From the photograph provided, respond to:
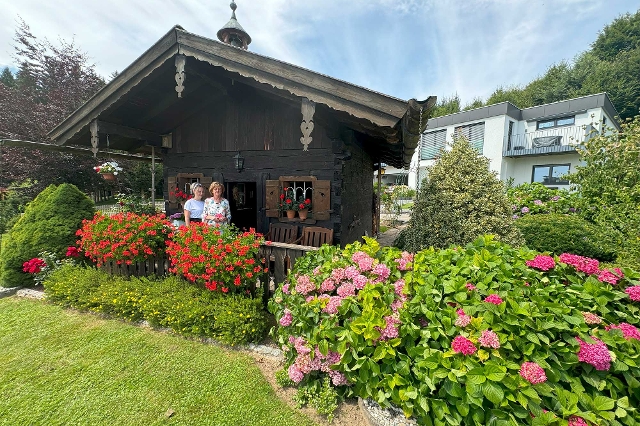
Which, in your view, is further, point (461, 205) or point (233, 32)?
point (233, 32)

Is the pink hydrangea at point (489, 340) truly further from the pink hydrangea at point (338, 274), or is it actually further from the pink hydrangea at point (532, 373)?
the pink hydrangea at point (338, 274)

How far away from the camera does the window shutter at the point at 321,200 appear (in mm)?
5426

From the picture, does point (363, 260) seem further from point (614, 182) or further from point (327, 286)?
point (614, 182)

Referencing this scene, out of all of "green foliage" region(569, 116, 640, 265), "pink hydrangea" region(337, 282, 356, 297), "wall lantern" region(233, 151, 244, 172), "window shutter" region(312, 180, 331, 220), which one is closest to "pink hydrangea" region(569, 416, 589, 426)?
"pink hydrangea" region(337, 282, 356, 297)

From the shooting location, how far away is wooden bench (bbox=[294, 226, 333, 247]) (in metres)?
5.47

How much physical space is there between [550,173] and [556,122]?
385 centimetres

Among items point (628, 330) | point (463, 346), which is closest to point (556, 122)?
point (628, 330)

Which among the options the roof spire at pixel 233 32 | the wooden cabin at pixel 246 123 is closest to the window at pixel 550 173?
the wooden cabin at pixel 246 123

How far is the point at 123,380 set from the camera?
2852 millimetres

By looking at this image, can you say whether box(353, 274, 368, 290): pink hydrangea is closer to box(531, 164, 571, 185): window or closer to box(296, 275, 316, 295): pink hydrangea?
box(296, 275, 316, 295): pink hydrangea

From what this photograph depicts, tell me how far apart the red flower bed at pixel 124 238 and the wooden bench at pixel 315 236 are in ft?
8.33

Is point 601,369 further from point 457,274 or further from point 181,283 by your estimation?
point 181,283

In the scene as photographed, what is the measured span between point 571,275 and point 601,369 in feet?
3.19

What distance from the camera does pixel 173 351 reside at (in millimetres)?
3328
